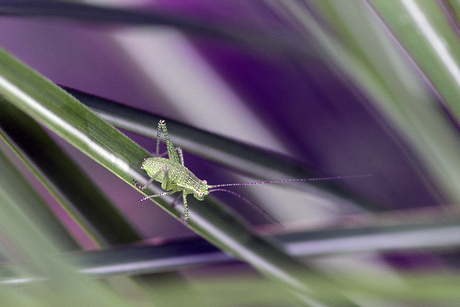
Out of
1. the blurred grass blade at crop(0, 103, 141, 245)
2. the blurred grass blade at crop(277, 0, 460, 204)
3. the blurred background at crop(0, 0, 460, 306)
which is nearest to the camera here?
the blurred grass blade at crop(277, 0, 460, 204)

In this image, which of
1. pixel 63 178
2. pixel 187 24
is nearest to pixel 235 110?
pixel 187 24

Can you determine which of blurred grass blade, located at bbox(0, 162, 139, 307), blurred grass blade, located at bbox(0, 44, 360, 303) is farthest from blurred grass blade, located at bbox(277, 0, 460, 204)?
blurred grass blade, located at bbox(0, 162, 139, 307)

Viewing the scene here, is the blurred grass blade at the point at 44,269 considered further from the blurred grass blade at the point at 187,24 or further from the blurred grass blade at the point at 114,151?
the blurred grass blade at the point at 187,24

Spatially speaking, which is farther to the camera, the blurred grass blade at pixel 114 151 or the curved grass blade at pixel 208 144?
the curved grass blade at pixel 208 144

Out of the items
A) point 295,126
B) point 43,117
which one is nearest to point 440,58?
point 43,117

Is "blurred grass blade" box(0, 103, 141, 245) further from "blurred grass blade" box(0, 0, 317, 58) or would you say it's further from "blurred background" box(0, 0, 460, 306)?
"blurred grass blade" box(0, 0, 317, 58)

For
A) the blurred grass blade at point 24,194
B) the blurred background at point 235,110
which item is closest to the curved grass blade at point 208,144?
the blurred background at point 235,110
